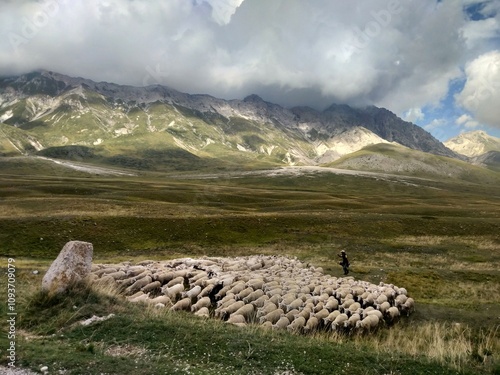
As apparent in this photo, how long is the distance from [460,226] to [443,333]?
1834 inches

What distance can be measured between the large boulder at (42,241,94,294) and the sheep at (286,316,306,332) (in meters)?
11.0

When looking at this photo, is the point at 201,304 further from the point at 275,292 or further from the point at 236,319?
the point at 275,292

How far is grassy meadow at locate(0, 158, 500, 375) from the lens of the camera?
1327cm

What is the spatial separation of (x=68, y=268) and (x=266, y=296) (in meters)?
11.2

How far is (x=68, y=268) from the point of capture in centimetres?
1847

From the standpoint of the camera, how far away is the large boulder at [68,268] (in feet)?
59.2

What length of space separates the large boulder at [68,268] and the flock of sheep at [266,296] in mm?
1163

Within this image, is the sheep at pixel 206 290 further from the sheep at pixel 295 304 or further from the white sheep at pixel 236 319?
the sheep at pixel 295 304

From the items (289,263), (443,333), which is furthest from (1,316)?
(289,263)

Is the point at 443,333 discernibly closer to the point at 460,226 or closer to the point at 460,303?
the point at 460,303

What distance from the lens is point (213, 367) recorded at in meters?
12.6

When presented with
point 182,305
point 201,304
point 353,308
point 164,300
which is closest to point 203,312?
point 201,304

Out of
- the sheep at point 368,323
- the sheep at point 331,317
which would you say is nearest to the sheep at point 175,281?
the sheep at point 331,317

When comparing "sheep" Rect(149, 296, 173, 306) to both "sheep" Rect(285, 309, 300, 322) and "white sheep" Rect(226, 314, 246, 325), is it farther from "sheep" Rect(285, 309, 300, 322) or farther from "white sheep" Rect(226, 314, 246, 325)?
"sheep" Rect(285, 309, 300, 322)
